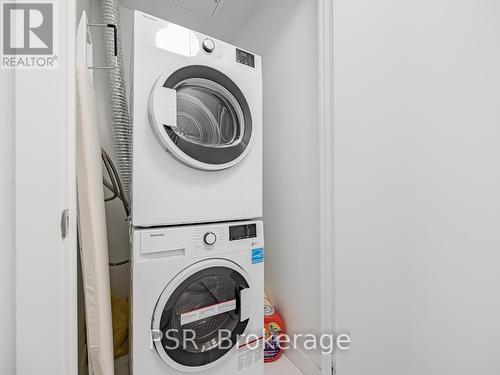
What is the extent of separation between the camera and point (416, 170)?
1.02 m

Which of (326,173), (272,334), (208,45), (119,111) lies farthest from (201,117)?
(272,334)

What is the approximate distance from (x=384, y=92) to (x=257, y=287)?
115 cm

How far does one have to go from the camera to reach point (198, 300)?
1.06 meters

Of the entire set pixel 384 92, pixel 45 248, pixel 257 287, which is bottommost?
pixel 257 287

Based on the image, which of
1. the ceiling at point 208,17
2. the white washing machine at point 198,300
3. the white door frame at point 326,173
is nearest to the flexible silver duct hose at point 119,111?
the ceiling at point 208,17

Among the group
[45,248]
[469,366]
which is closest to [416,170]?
[469,366]

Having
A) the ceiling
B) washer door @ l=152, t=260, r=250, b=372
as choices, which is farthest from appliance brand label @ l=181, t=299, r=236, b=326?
the ceiling

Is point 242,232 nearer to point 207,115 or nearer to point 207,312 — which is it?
point 207,312

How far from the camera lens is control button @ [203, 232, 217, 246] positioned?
1041 mm

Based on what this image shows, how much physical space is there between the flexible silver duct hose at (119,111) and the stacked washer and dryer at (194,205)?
44cm

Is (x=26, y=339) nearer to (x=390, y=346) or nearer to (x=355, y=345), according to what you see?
(x=355, y=345)

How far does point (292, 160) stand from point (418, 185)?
65 cm

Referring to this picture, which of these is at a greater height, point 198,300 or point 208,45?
point 208,45

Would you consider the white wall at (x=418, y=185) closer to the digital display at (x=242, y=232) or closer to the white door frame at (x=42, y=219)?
the digital display at (x=242, y=232)
